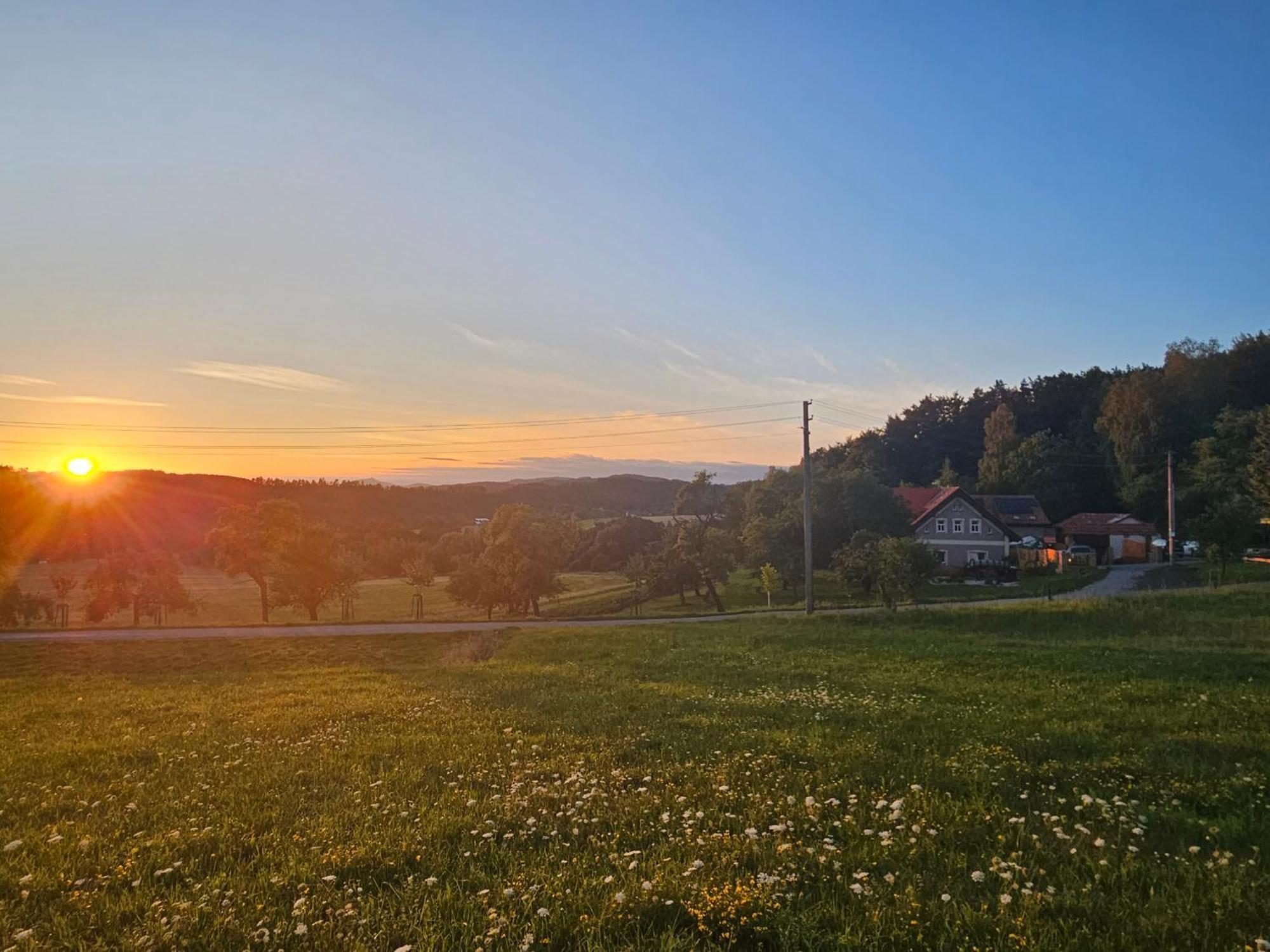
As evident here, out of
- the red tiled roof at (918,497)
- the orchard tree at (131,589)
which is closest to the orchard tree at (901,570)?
the red tiled roof at (918,497)

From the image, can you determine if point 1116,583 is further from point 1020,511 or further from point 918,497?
point 1020,511

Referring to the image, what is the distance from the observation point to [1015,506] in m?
91.9

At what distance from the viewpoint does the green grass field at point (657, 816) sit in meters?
5.20

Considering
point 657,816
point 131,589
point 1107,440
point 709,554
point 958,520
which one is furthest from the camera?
point 1107,440

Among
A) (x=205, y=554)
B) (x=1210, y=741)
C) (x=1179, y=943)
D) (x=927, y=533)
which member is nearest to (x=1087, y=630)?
(x=1210, y=741)

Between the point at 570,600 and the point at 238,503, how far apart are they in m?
29.3

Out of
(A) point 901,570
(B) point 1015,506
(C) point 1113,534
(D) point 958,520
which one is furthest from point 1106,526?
(A) point 901,570

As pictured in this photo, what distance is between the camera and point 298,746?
11.1 m

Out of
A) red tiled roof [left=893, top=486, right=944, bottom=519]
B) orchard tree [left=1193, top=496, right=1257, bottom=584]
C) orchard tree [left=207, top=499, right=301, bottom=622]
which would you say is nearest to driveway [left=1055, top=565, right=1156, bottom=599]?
orchard tree [left=1193, top=496, right=1257, bottom=584]

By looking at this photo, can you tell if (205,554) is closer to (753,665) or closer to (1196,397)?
(753,665)

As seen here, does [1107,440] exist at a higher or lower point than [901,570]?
higher

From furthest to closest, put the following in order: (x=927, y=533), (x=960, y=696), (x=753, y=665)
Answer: (x=927, y=533)
(x=753, y=665)
(x=960, y=696)

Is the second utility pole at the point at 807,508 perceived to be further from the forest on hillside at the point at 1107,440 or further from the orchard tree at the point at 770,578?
the forest on hillside at the point at 1107,440

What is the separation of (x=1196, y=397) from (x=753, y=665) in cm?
11541
